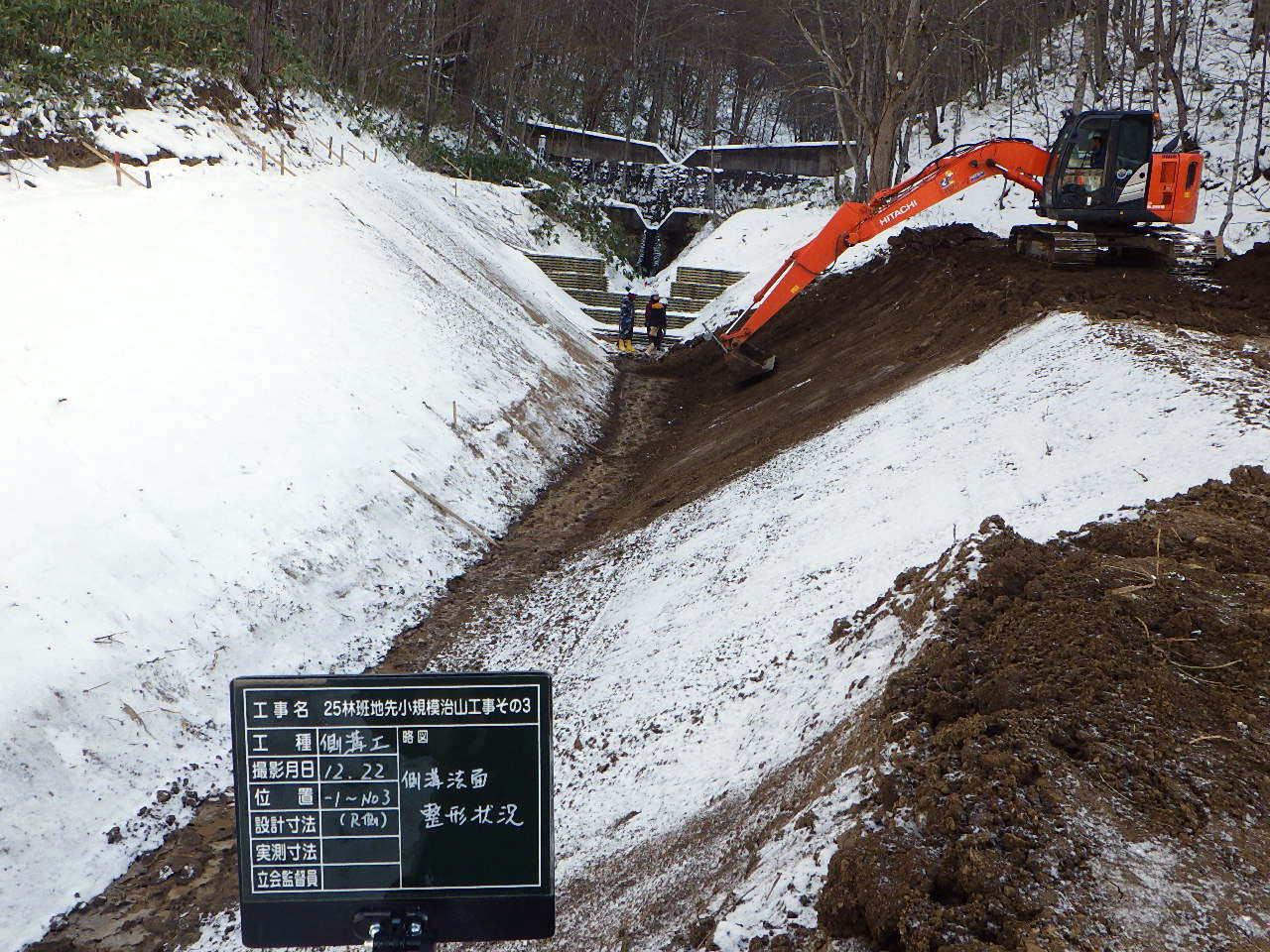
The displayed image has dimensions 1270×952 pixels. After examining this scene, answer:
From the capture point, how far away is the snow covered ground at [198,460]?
6129 millimetres

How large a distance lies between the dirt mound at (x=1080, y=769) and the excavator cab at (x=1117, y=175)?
30.9ft

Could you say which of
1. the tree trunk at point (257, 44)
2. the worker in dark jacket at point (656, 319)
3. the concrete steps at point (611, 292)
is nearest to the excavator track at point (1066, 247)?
the worker in dark jacket at point (656, 319)

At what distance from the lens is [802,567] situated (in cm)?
741

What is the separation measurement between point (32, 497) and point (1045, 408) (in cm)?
889

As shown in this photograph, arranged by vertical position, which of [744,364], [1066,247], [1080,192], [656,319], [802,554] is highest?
[1080,192]

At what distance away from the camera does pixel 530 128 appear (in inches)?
1531

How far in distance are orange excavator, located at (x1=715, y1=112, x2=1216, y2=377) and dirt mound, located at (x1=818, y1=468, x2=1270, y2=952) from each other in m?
9.12

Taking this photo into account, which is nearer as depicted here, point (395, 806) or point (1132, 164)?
point (395, 806)

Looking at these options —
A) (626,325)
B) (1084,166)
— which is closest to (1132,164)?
(1084,166)

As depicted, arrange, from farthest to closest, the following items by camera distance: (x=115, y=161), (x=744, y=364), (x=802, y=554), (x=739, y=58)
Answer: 1. (x=739, y=58)
2. (x=744, y=364)
3. (x=115, y=161)
4. (x=802, y=554)

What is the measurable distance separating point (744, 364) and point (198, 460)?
393 inches

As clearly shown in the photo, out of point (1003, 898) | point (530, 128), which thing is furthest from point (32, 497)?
point (530, 128)

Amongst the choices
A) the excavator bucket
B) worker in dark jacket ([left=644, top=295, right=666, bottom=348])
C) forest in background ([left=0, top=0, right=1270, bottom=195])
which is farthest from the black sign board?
worker in dark jacket ([left=644, top=295, right=666, bottom=348])

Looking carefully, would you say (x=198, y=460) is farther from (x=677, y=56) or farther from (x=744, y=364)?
(x=677, y=56)
